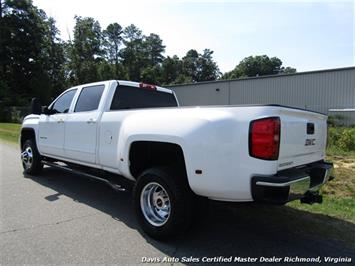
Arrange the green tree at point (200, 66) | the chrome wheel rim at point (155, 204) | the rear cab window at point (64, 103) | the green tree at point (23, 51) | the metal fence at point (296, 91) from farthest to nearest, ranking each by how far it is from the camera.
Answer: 1. the green tree at point (200, 66)
2. the green tree at point (23, 51)
3. the metal fence at point (296, 91)
4. the rear cab window at point (64, 103)
5. the chrome wheel rim at point (155, 204)

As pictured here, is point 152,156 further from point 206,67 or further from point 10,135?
point 206,67

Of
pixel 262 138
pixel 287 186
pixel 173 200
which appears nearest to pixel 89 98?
pixel 173 200

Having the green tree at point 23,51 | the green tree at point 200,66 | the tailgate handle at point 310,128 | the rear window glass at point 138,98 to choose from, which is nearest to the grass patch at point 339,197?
the tailgate handle at point 310,128

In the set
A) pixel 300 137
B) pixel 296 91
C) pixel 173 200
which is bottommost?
pixel 173 200

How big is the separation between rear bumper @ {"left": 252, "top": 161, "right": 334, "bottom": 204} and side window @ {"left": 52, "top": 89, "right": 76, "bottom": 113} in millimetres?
4542

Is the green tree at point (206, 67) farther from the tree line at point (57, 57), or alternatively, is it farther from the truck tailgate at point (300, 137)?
the truck tailgate at point (300, 137)

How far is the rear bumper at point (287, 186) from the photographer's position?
362cm

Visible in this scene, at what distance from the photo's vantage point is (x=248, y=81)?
34.8 m

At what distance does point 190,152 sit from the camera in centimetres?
407

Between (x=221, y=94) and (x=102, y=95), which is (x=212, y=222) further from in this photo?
(x=221, y=94)

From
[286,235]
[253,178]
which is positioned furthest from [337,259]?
[253,178]

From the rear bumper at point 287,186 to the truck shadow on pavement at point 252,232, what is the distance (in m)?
0.61

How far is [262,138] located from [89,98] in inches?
148

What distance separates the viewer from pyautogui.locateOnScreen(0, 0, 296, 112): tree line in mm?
54250
